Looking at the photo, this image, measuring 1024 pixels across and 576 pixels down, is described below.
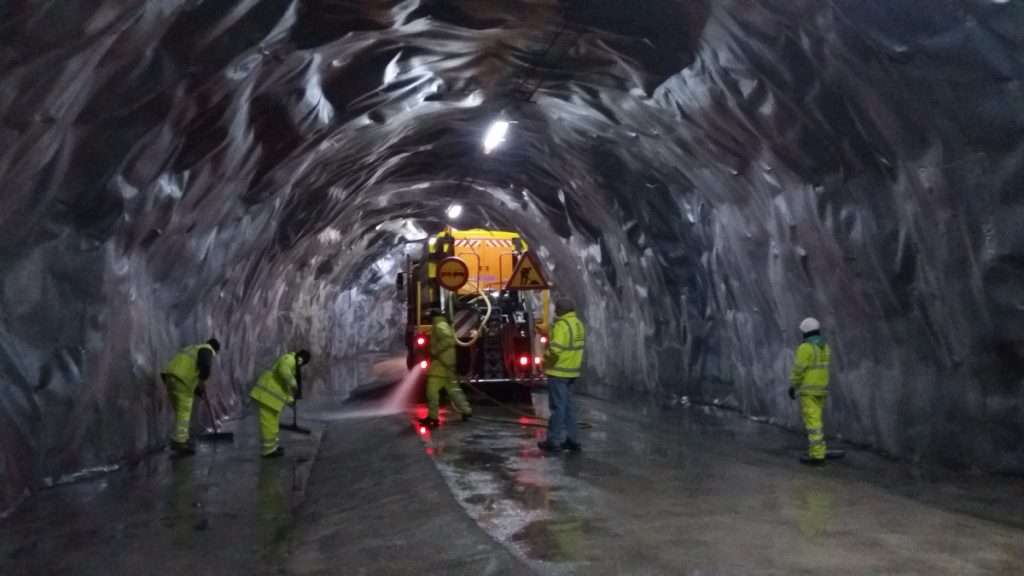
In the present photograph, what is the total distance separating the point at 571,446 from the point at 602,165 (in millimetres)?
5850

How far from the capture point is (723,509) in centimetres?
722

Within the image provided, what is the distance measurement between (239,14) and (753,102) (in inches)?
194

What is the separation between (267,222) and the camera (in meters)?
14.7

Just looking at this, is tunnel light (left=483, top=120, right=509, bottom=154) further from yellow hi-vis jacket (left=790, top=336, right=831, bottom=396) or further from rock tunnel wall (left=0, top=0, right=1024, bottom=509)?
yellow hi-vis jacket (left=790, top=336, right=831, bottom=396)

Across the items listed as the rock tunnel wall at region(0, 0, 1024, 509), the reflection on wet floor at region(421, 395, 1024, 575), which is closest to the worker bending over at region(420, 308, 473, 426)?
the reflection on wet floor at region(421, 395, 1024, 575)

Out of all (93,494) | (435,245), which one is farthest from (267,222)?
(93,494)

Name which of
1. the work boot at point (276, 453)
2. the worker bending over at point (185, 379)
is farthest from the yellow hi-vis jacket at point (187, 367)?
the work boot at point (276, 453)

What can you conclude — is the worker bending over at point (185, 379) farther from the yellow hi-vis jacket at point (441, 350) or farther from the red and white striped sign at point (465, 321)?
the red and white striped sign at point (465, 321)

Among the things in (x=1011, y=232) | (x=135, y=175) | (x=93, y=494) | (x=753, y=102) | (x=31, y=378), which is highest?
(x=753, y=102)

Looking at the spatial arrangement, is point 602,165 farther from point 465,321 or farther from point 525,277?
point 465,321

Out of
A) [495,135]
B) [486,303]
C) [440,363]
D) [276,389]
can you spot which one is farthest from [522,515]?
[486,303]

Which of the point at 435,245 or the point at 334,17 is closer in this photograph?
the point at 334,17

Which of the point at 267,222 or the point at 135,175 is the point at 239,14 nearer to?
the point at 135,175

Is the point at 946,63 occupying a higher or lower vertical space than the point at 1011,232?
higher
